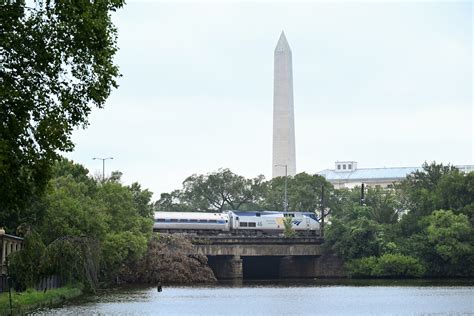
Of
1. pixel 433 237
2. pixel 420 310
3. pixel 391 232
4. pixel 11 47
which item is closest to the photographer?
pixel 11 47

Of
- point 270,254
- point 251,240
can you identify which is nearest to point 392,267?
point 270,254

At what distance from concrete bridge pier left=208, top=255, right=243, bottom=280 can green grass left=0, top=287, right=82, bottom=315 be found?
51737mm

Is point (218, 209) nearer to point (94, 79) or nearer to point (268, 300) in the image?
point (268, 300)

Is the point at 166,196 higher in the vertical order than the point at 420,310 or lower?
higher

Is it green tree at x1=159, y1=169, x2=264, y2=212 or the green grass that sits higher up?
green tree at x1=159, y1=169, x2=264, y2=212

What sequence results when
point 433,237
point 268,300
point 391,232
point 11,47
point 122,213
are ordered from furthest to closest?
point 391,232
point 433,237
point 122,213
point 268,300
point 11,47

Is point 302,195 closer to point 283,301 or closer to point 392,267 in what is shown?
point 392,267

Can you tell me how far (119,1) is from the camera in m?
39.5

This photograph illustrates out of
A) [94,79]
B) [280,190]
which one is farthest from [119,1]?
[280,190]

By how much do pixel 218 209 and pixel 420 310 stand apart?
420 ft

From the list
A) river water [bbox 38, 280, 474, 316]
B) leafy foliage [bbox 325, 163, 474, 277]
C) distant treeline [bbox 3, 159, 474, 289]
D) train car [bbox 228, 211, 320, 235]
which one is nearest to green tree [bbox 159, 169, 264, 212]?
distant treeline [bbox 3, 159, 474, 289]

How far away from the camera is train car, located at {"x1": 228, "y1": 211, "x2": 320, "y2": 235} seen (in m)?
149

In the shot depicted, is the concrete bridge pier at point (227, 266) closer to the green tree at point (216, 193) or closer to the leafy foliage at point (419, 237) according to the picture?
the leafy foliage at point (419, 237)

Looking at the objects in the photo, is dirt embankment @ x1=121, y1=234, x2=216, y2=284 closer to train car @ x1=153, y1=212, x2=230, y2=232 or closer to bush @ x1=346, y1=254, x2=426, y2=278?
bush @ x1=346, y1=254, x2=426, y2=278
